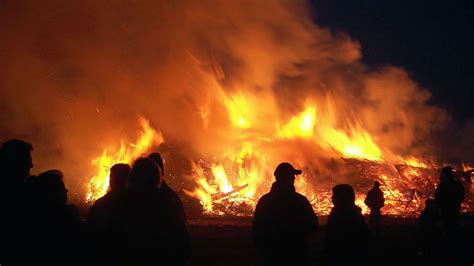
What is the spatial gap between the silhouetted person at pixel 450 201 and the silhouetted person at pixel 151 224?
692cm

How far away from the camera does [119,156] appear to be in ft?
70.0

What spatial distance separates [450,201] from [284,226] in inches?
223

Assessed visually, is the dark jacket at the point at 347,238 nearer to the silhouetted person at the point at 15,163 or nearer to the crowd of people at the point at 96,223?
the crowd of people at the point at 96,223

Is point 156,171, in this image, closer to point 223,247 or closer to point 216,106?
point 223,247

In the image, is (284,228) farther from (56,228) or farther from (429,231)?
(429,231)

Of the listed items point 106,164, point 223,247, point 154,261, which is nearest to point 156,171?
point 154,261

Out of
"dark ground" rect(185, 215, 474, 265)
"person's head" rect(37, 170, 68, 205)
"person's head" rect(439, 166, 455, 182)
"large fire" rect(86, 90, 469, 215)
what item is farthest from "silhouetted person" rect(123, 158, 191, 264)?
"large fire" rect(86, 90, 469, 215)

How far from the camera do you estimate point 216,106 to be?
2356cm

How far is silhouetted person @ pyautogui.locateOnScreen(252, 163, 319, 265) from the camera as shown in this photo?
4102 millimetres

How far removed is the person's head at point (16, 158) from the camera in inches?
123

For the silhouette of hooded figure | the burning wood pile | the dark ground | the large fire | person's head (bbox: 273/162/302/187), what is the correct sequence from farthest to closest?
the large fire → the burning wood pile → the dark ground → person's head (bbox: 273/162/302/187) → the silhouette of hooded figure

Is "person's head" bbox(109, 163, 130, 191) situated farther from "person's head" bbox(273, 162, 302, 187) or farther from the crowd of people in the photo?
"person's head" bbox(273, 162, 302, 187)

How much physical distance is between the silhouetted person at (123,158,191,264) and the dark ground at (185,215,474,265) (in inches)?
198

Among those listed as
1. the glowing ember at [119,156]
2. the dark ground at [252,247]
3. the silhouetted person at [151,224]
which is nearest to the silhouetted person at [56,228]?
the silhouetted person at [151,224]
